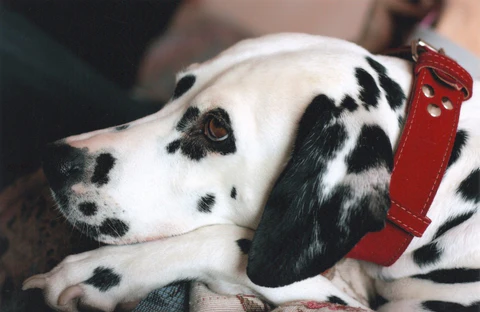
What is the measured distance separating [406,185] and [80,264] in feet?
2.98

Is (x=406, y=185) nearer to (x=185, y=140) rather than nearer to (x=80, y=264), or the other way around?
(x=185, y=140)

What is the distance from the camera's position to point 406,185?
3.76 feet

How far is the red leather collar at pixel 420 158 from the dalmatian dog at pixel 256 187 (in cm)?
6

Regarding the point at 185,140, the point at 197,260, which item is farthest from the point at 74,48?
Result: the point at 197,260

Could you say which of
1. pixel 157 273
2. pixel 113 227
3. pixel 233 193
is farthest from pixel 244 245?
Result: pixel 113 227

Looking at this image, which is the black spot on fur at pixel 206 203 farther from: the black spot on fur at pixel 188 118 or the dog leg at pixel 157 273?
the black spot on fur at pixel 188 118

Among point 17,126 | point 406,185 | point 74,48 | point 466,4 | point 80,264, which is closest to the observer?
point 406,185

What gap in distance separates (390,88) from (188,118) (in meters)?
0.59

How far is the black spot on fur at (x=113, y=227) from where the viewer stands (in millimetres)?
1306

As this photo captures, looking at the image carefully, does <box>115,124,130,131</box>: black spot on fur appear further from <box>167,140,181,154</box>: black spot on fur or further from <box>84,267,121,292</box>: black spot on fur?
<box>84,267,121,292</box>: black spot on fur

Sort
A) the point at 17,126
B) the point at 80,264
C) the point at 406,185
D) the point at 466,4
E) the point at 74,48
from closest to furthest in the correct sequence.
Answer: the point at 406,185
the point at 80,264
the point at 17,126
the point at 74,48
the point at 466,4

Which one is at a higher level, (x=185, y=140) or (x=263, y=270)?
(x=185, y=140)

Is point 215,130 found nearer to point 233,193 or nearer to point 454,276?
point 233,193

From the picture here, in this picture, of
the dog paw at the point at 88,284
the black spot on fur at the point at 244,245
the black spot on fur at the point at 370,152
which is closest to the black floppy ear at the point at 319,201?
the black spot on fur at the point at 370,152
